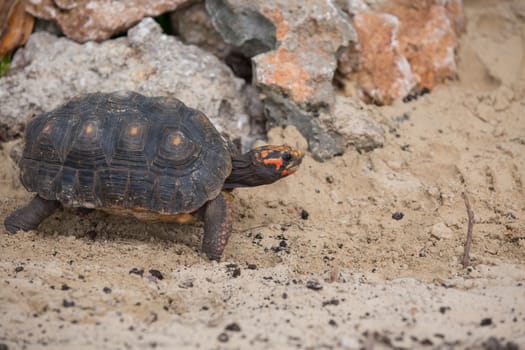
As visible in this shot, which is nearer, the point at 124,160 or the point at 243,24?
the point at 124,160

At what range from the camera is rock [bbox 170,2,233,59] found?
5703mm

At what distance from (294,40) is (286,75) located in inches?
13.2

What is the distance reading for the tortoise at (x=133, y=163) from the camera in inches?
162

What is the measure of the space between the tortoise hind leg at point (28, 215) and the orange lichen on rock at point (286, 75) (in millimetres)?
1944

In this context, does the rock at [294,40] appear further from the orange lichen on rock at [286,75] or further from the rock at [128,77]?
the rock at [128,77]

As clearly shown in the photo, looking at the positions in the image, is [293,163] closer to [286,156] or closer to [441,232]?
[286,156]

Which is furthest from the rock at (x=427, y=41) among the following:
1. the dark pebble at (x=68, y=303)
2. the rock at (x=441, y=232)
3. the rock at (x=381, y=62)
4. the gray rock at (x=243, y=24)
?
the dark pebble at (x=68, y=303)

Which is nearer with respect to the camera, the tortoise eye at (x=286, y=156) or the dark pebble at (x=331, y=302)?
the dark pebble at (x=331, y=302)

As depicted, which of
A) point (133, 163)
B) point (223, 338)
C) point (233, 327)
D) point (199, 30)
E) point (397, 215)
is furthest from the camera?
point (199, 30)

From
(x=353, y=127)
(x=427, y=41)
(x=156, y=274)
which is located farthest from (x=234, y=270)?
(x=427, y=41)

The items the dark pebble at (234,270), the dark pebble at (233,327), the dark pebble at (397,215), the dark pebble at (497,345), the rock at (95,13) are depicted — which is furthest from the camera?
the rock at (95,13)

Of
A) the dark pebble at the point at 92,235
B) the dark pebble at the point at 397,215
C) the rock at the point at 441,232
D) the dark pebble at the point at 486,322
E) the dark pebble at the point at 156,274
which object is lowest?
the dark pebble at the point at 92,235

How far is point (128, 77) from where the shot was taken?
5.37 metres

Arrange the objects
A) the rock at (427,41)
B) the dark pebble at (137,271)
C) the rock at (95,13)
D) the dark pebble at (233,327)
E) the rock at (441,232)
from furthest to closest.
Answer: the rock at (427,41) → the rock at (95,13) → the rock at (441,232) → the dark pebble at (137,271) → the dark pebble at (233,327)
